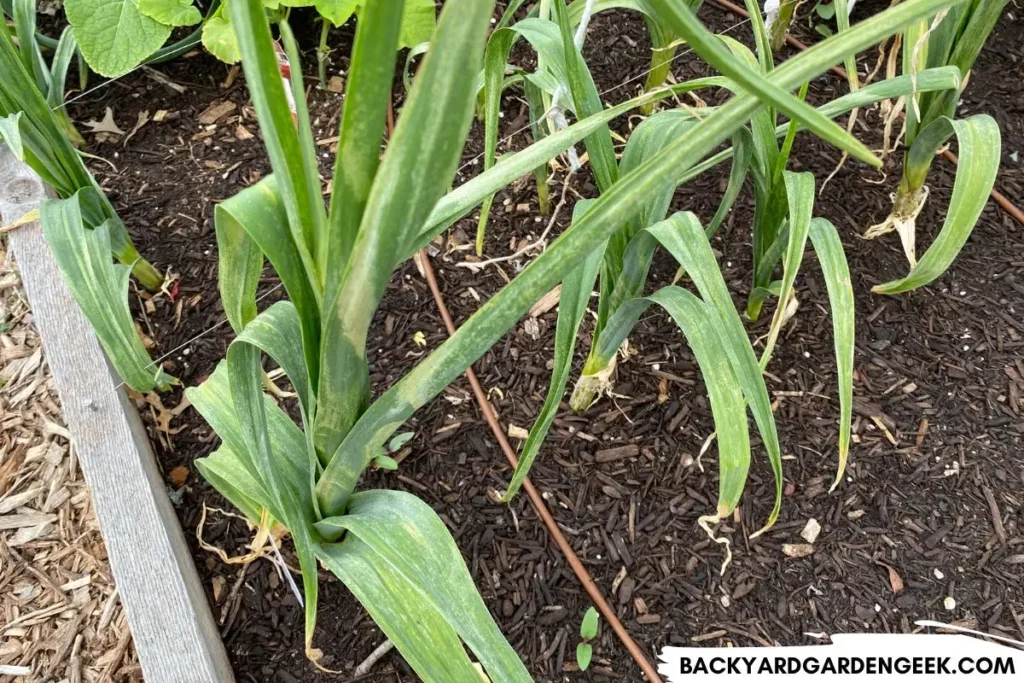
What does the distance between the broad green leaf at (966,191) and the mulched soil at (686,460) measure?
11.0 inches

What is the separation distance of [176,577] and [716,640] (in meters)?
0.67

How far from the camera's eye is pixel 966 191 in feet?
2.64

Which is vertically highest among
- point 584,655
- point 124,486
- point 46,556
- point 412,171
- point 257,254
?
point 412,171

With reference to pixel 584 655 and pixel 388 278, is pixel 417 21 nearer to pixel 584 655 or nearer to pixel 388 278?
pixel 388 278

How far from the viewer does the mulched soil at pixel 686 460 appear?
925 mm

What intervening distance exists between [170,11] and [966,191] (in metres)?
1.17

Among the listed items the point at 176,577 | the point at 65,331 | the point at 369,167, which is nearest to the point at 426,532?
the point at 369,167

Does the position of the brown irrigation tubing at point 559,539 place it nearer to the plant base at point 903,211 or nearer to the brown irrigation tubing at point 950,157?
the plant base at point 903,211

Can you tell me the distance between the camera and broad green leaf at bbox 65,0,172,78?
1.12m

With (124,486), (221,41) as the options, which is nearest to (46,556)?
Answer: (124,486)

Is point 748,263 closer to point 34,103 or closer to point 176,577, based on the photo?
point 176,577

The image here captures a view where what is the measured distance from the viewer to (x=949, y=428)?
40.7 inches

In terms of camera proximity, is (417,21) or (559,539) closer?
(559,539)

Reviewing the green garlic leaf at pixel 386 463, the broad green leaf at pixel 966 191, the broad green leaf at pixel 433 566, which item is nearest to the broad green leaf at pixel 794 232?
the broad green leaf at pixel 966 191
